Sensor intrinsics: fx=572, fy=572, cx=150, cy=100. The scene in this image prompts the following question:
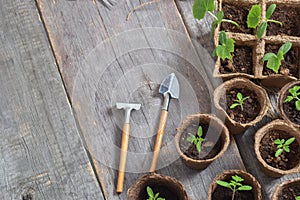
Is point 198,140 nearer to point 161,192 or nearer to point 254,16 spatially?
point 161,192

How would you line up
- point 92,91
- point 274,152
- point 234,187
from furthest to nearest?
1. point 92,91
2. point 274,152
3. point 234,187

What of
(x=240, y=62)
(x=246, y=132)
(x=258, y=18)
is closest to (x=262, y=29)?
(x=258, y=18)

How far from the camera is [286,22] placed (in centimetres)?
207

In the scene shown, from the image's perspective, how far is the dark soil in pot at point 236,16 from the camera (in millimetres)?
2061

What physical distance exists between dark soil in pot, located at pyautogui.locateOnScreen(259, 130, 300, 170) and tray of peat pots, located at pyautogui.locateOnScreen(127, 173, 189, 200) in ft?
1.03

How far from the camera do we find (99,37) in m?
2.10

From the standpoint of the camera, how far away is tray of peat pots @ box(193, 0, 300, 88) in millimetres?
1934

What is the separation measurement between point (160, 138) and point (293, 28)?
634 mm

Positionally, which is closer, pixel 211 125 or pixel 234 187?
pixel 234 187

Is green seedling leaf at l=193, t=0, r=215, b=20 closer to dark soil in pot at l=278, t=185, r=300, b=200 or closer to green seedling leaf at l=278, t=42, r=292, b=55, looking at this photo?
green seedling leaf at l=278, t=42, r=292, b=55

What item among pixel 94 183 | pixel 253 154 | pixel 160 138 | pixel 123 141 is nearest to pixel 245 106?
pixel 253 154

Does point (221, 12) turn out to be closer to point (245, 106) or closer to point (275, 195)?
point (245, 106)

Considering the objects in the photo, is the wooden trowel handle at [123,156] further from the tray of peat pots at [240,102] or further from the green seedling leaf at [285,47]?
the green seedling leaf at [285,47]

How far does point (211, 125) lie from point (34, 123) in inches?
24.3
